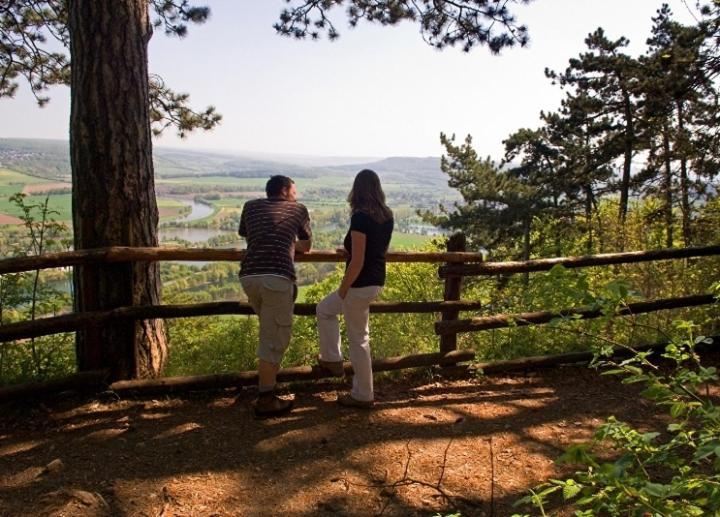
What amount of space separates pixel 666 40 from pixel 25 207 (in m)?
22.3

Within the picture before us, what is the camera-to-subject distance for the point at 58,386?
419 cm

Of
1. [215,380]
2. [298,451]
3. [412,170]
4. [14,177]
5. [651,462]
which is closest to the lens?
[651,462]

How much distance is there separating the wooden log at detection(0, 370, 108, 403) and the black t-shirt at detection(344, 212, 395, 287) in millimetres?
2376

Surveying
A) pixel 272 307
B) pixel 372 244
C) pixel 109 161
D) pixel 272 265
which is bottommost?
pixel 272 307

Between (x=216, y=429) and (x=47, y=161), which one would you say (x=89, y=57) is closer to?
(x=216, y=429)

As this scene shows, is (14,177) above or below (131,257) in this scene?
above

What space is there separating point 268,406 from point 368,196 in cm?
191

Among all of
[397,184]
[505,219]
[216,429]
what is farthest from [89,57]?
[397,184]

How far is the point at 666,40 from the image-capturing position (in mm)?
19375

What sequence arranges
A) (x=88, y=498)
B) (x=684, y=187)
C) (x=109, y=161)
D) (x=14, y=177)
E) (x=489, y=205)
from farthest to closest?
(x=14, y=177) < (x=489, y=205) < (x=684, y=187) < (x=109, y=161) < (x=88, y=498)

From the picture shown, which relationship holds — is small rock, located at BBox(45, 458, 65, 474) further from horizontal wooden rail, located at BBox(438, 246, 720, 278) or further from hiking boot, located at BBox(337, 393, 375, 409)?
horizontal wooden rail, located at BBox(438, 246, 720, 278)

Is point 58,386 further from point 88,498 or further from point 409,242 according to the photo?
A: point 409,242

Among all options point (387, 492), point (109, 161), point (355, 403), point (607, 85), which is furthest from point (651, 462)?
point (607, 85)

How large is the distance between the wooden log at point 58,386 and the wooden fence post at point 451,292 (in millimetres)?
3257
